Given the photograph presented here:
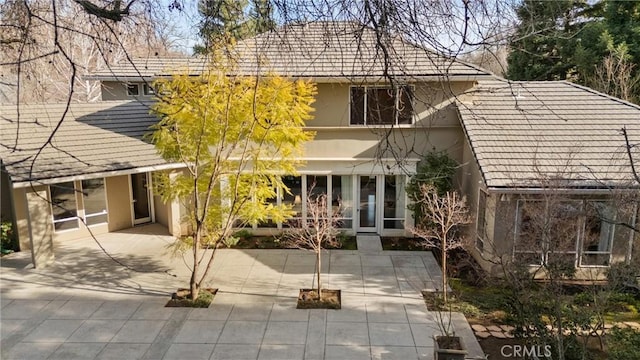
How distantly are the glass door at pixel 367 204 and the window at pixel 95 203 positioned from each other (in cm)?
935

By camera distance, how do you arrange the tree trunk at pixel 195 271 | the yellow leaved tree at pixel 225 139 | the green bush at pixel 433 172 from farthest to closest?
the green bush at pixel 433 172 < the yellow leaved tree at pixel 225 139 < the tree trunk at pixel 195 271

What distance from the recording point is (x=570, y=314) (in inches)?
319

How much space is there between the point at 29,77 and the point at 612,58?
21.4 meters

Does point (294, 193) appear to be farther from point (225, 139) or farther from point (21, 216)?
point (21, 216)

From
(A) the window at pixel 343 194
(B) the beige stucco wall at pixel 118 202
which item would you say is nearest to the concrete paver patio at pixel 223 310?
(A) the window at pixel 343 194

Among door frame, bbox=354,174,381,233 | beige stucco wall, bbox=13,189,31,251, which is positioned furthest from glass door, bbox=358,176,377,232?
beige stucco wall, bbox=13,189,31,251

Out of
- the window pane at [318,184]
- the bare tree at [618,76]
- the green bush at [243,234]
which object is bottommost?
the green bush at [243,234]

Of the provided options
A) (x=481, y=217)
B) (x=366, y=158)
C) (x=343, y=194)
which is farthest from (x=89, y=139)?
(x=481, y=217)

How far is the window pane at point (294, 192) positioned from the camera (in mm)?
15742

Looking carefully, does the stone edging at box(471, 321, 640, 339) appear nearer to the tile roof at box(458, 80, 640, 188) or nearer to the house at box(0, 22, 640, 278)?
the house at box(0, 22, 640, 278)

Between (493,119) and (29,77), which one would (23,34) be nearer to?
(29,77)

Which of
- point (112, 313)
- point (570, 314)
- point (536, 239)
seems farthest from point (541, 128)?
point (112, 313)

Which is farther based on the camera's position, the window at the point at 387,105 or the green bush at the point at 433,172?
the green bush at the point at 433,172

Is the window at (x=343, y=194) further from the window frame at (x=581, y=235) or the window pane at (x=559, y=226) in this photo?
the window pane at (x=559, y=226)
